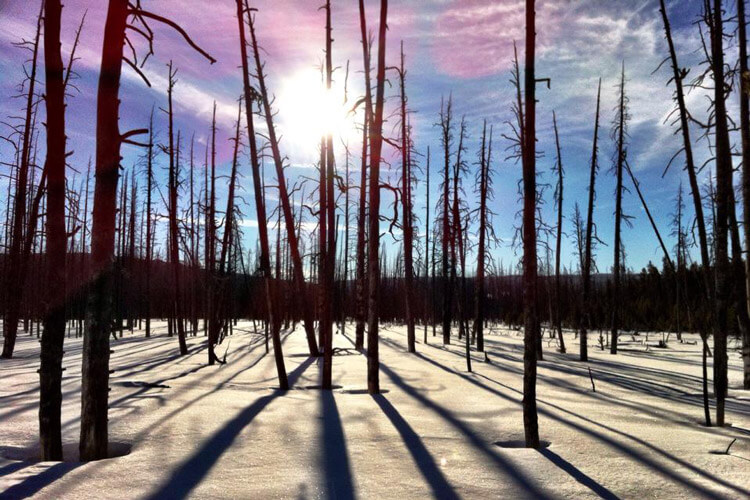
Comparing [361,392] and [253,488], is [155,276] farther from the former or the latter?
[253,488]

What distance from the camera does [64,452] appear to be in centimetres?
459

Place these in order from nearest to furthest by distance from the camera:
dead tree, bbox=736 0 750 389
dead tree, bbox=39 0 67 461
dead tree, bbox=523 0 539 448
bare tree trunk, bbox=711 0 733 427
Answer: dead tree, bbox=39 0 67 461
dead tree, bbox=523 0 539 448
bare tree trunk, bbox=711 0 733 427
dead tree, bbox=736 0 750 389

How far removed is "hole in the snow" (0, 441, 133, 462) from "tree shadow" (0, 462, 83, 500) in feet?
1.08

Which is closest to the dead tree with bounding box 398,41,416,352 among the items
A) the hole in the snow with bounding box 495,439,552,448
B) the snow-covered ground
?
the snow-covered ground

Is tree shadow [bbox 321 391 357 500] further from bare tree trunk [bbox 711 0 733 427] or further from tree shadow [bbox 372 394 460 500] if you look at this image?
bare tree trunk [bbox 711 0 733 427]

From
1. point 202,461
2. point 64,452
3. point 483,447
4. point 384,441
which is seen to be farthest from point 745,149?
point 64,452

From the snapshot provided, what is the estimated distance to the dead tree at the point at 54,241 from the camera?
439 cm

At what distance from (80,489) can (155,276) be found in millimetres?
55982

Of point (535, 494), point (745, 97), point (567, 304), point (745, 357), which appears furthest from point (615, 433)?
point (567, 304)

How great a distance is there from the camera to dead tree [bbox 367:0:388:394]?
8188 millimetres

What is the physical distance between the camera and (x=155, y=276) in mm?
54844

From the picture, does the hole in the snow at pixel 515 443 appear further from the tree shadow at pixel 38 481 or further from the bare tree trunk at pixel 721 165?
the bare tree trunk at pixel 721 165

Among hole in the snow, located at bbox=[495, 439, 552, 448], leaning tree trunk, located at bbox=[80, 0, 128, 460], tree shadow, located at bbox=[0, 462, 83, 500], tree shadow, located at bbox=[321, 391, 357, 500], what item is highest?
leaning tree trunk, located at bbox=[80, 0, 128, 460]

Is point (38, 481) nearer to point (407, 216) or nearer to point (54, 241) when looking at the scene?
point (54, 241)
